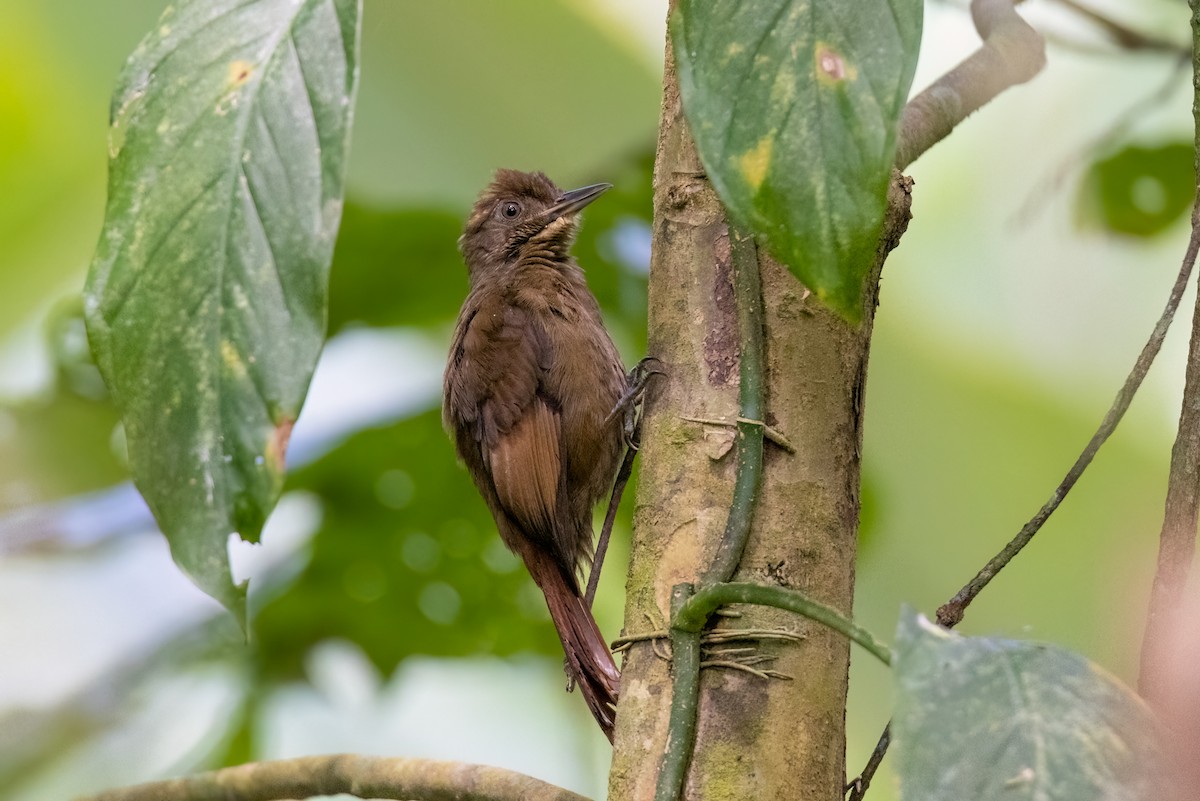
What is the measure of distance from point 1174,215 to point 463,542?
5.59 feet

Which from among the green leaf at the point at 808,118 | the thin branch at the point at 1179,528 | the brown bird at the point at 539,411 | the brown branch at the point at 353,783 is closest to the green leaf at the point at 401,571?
the brown bird at the point at 539,411

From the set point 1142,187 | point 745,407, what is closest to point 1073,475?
point 745,407

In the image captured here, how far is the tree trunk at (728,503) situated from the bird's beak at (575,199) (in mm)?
1297

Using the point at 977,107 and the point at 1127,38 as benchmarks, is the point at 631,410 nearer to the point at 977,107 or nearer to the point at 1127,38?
the point at 977,107

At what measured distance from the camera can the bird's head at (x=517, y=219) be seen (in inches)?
106

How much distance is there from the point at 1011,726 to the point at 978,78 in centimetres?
110

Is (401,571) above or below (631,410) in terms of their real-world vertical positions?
below

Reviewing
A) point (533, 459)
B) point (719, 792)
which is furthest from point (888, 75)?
point (533, 459)

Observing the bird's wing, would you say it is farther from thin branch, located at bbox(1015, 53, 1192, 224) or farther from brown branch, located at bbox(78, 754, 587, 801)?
thin branch, located at bbox(1015, 53, 1192, 224)

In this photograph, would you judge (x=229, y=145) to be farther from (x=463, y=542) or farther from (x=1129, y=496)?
(x=1129, y=496)

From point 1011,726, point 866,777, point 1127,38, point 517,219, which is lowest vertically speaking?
point 866,777

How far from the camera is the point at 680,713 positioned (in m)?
1.10

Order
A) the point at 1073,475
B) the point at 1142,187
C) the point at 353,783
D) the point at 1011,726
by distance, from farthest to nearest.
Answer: the point at 1142,187 → the point at 353,783 → the point at 1073,475 → the point at 1011,726

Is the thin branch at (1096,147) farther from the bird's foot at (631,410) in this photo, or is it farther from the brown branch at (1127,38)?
the bird's foot at (631,410)
